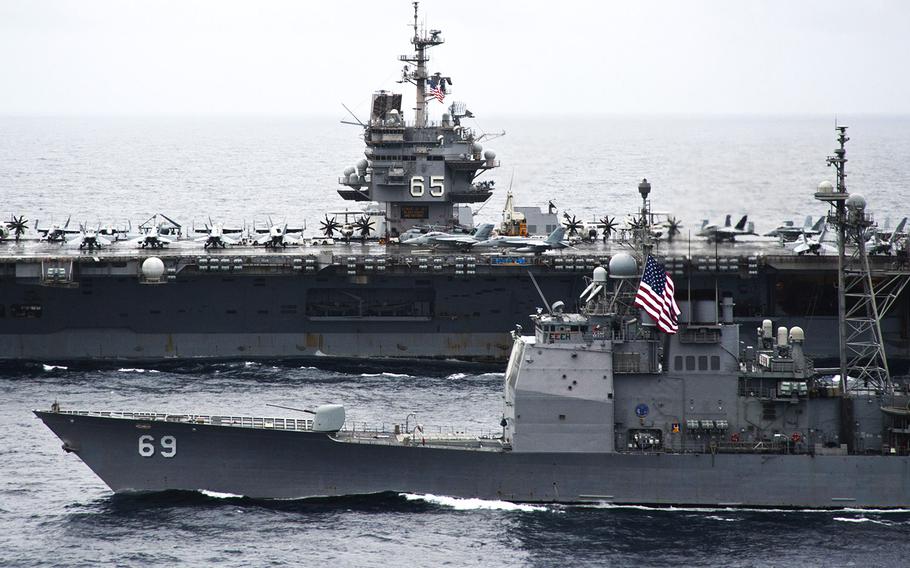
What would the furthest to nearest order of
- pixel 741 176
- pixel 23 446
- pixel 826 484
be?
pixel 741 176 < pixel 23 446 < pixel 826 484

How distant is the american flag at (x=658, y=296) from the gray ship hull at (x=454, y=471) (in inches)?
109

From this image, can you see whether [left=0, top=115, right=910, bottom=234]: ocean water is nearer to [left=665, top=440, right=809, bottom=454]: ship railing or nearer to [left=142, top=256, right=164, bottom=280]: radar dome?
[left=665, top=440, right=809, bottom=454]: ship railing

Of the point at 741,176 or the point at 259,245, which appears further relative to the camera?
the point at 259,245

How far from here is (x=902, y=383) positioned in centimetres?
2928

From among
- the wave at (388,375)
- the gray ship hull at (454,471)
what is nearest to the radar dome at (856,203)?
the gray ship hull at (454,471)

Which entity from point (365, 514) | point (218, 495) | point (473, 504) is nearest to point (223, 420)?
point (218, 495)

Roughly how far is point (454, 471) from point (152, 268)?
16.9m

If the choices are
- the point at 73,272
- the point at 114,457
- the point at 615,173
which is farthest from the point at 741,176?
the point at 615,173

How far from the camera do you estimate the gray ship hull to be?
94.0 feet

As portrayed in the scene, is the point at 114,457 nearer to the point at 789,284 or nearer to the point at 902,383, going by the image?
the point at 902,383

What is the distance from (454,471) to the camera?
29.2 m

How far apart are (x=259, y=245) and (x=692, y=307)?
23.7 metres

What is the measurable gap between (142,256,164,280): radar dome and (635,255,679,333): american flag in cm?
1919

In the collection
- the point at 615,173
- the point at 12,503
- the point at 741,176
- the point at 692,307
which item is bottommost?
the point at 12,503
